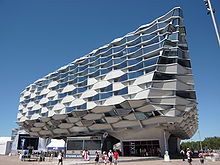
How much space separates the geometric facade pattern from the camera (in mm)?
35000

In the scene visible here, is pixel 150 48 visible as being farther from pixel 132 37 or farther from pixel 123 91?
pixel 123 91

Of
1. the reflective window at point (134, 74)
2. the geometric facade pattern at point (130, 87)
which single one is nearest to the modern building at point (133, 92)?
the geometric facade pattern at point (130, 87)

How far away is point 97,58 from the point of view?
168 ft

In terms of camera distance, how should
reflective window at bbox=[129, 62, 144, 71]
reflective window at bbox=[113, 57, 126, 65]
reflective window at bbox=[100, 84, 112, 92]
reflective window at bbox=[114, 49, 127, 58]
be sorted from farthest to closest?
reflective window at bbox=[114, 49, 127, 58]
reflective window at bbox=[113, 57, 126, 65]
reflective window at bbox=[100, 84, 112, 92]
reflective window at bbox=[129, 62, 144, 71]

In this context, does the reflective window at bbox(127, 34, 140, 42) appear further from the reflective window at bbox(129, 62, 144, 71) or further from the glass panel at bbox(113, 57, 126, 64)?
the reflective window at bbox(129, 62, 144, 71)

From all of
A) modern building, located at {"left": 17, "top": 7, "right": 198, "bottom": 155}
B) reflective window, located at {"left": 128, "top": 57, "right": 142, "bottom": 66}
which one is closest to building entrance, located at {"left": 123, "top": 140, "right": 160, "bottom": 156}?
modern building, located at {"left": 17, "top": 7, "right": 198, "bottom": 155}

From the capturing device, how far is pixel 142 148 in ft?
138

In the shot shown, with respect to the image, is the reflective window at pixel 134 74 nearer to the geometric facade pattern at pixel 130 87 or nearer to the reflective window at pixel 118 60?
the geometric facade pattern at pixel 130 87

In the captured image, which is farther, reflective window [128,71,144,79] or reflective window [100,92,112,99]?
reflective window [100,92,112,99]

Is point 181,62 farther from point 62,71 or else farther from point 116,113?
point 62,71

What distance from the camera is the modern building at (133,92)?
35.1m

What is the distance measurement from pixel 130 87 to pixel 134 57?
701 cm

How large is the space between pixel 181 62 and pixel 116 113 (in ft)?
54.2

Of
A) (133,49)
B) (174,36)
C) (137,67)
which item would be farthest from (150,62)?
(133,49)
